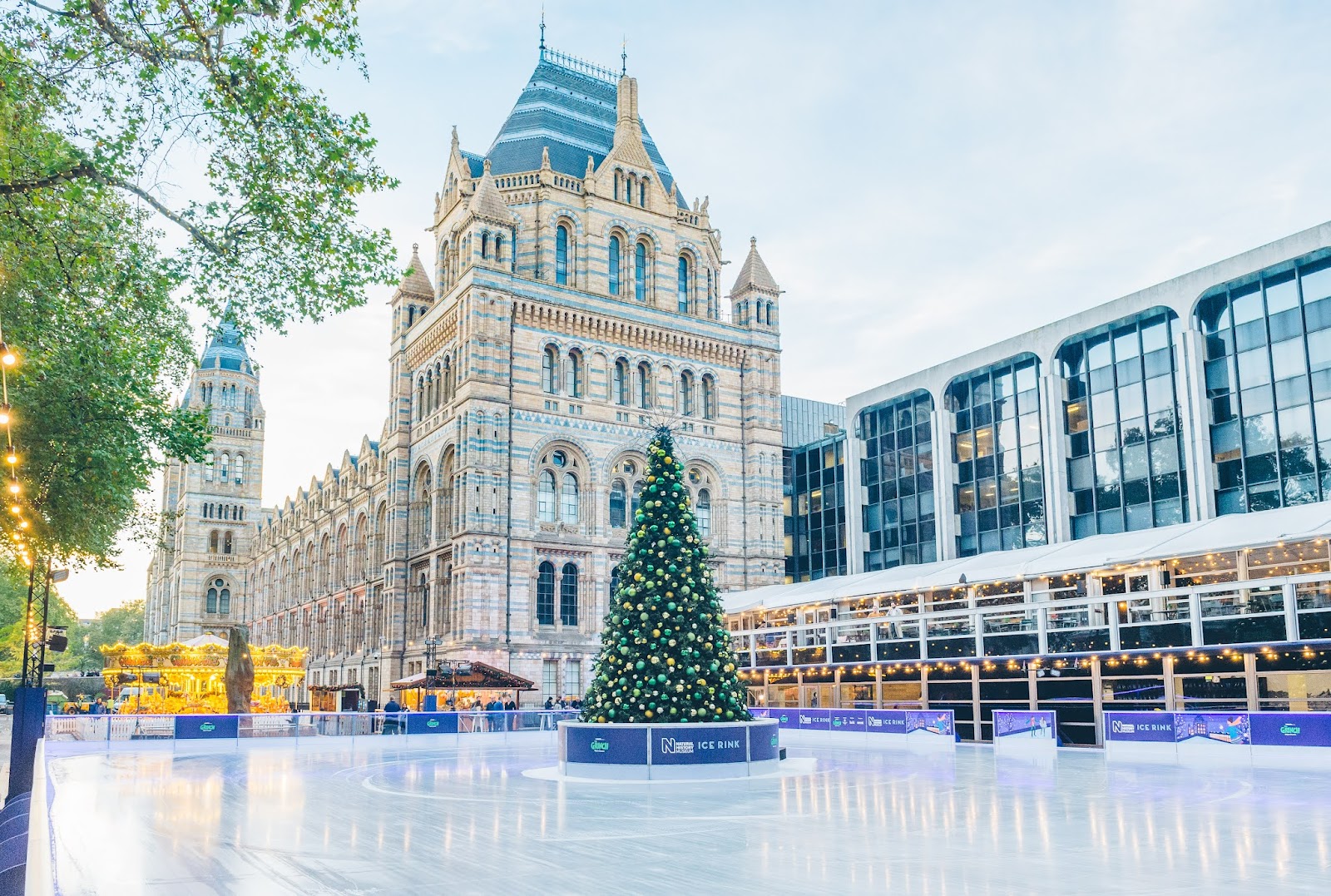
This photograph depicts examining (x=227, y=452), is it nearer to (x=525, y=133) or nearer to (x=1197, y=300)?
(x=525, y=133)

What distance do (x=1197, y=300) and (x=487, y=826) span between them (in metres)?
34.1

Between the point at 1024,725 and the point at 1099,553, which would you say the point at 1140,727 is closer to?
Result: the point at 1024,725

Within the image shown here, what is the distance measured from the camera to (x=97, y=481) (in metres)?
23.9

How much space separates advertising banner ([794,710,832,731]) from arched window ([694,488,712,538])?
17.6 metres

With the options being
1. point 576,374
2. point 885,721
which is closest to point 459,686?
point 885,721

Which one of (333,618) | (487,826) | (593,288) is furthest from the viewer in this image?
(333,618)

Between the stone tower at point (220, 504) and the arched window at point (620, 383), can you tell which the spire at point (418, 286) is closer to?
the arched window at point (620, 383)

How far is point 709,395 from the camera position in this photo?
61656 millimetres

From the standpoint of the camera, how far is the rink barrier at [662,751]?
79.1ft

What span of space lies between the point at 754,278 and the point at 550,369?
14.2 m

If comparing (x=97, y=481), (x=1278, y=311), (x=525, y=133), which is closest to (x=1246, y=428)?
(x=1278, y=311)

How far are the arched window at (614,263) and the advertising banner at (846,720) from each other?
27.2 meters

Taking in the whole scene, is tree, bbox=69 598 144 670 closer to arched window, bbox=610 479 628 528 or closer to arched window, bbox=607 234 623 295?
arched window, bbox=610 479 628 528

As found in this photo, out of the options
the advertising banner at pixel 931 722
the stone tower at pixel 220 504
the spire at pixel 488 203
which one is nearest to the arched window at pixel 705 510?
the spire at pixel 488 203
